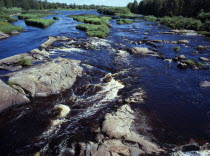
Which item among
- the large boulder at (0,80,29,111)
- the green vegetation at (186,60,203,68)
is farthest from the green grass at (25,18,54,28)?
the green vegetation at (186,60,203,68)

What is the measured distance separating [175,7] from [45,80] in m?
102

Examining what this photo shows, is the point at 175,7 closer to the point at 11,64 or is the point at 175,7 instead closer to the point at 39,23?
the point at 39,23

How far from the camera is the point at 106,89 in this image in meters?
17.3

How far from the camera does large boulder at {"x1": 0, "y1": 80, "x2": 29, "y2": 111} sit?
13480 millimetres

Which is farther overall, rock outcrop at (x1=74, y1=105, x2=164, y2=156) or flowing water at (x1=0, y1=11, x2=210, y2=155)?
flowing water at (x1=0, y1=11, x2=210, y2=155)

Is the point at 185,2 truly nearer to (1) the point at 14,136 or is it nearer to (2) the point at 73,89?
(2) the point at 73,89

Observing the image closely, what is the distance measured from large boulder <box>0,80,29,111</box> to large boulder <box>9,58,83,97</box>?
655 mm

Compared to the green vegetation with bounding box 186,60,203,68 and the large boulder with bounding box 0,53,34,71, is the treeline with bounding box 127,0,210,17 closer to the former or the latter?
the green vegetation with bounding box 186,60,203,68

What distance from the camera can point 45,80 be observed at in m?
16.1

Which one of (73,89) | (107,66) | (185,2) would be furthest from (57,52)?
(185,2)

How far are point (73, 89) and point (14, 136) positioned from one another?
734 centimetres

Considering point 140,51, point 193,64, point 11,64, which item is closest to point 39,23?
point 11,64

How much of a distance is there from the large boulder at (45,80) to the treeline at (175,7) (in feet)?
287

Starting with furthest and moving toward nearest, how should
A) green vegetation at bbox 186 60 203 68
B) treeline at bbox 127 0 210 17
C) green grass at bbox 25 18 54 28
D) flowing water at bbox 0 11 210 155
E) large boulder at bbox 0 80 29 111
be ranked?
treeline at bbox 127 0 210 17
green grass at bbox 25 18 54 28
green vegetation at bbox 186 60 203 68
large boulder at bbox 0 80 29 111
flowing water at bbox 0 11 210 155
